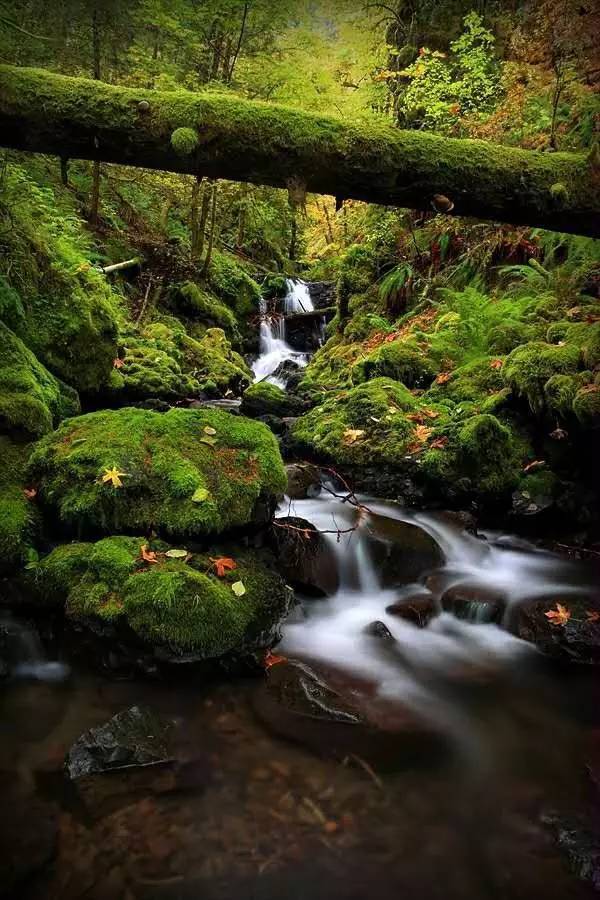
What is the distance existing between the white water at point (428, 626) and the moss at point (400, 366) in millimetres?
3268

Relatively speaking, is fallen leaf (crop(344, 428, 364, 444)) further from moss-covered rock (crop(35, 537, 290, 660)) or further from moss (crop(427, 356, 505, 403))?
moss-covered rock (crop(35, 537, 290, 660))

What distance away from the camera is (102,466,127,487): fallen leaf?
4.52 metres

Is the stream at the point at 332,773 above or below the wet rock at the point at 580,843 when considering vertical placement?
below

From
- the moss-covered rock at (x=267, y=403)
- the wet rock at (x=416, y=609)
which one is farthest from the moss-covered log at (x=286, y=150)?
the moss-covered rock at (x=267, y=403)

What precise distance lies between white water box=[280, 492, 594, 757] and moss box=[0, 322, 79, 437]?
274 centimetres

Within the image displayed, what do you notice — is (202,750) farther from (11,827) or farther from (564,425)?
(564,425)

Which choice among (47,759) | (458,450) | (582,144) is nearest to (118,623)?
(47,759)

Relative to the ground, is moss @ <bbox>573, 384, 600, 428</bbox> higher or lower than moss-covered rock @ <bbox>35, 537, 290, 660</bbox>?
higher

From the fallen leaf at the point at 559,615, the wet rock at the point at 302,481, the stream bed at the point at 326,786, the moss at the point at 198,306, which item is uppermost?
the moss at the point at 198,306

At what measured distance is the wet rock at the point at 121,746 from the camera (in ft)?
10.6

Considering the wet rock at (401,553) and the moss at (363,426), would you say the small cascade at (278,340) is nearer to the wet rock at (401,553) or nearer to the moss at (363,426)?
the moss at (363,426)

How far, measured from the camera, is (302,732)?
369 centimetres

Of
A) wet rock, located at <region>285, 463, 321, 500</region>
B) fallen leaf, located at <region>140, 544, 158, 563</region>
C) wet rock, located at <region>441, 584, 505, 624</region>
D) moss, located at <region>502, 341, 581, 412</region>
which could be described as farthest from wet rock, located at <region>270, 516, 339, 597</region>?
moss, located at <region>502, 341, 581, 412</region>

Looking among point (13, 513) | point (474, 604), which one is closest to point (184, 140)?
point (13, 513)
